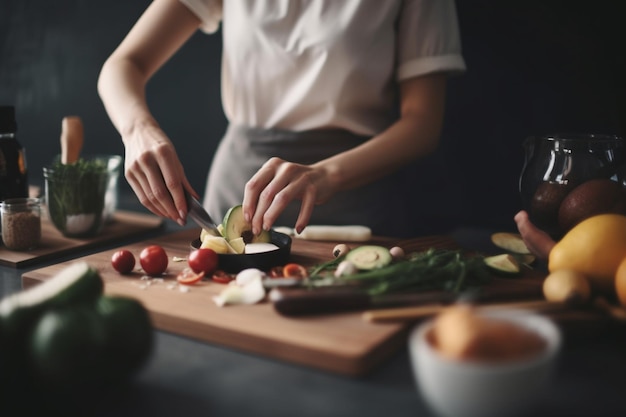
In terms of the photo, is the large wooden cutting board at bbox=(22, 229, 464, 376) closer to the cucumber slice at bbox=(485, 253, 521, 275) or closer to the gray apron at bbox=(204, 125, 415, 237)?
the cucumber slice at bbox=(485, 253, 521, 275)

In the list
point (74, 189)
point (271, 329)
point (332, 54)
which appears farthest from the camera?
point (332, 54)

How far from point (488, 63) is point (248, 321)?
61.6 inches

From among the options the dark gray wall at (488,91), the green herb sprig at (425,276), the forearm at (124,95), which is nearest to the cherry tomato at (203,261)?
the green herb sprig at (425,276)

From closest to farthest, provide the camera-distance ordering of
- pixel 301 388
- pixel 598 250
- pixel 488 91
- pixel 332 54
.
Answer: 1. pixel 301 388
2. pixel 598 250
3. pixel 332 54
4. pixel 488 91

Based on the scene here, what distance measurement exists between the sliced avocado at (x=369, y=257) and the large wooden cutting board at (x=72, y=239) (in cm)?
79

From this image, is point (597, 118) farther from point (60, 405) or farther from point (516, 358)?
point (60, 405)

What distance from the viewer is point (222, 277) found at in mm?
1330

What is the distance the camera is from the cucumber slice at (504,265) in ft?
4.39

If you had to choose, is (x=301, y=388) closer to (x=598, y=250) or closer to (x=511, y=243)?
(x=598, y=250)

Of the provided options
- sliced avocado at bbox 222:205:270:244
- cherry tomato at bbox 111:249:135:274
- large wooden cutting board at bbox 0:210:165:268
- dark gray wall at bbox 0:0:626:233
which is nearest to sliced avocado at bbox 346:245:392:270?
sliced avocado at bbox 222:205:270:244

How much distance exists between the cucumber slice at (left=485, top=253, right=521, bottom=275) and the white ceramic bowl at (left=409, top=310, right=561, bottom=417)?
59 centimetres

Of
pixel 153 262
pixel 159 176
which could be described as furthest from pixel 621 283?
pixel 159 176

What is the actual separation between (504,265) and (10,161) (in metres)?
1.30

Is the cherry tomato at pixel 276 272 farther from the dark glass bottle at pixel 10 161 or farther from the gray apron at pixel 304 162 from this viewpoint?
the dark glass bottle at pixel 10 161
